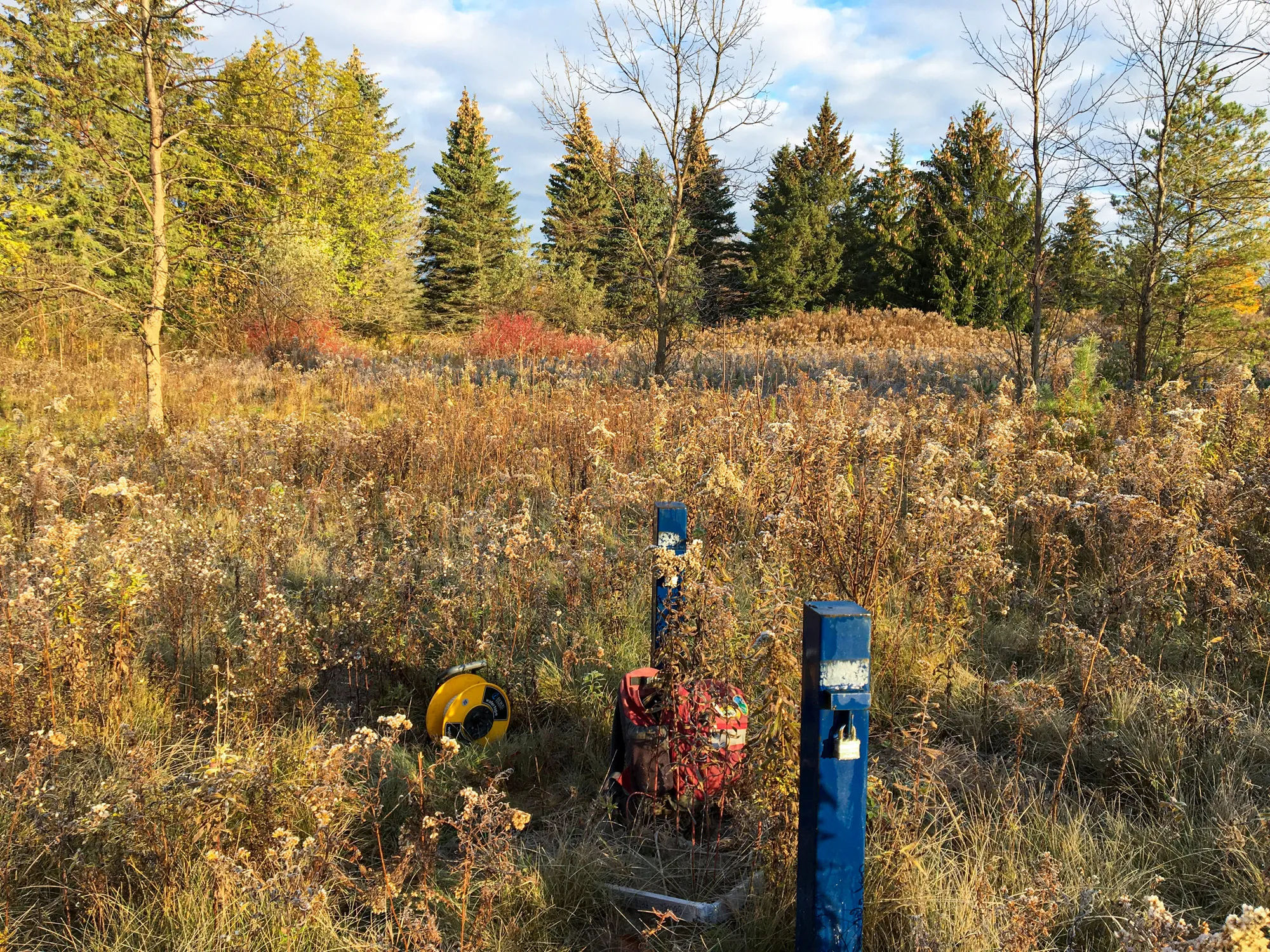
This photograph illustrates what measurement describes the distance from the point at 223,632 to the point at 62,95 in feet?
37.6

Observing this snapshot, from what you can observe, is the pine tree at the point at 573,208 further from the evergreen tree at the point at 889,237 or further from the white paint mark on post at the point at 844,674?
the white paint mark on post at the point at 844,674

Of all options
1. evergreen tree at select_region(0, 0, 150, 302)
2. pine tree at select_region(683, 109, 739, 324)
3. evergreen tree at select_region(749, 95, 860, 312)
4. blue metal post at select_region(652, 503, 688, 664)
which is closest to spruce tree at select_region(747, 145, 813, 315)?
evergreen tree at select_region(749, 95, 860, 312)

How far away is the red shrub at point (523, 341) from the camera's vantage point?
19562mm

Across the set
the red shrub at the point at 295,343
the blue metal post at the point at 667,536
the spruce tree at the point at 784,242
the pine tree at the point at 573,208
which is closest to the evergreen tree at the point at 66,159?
the red shrub at the point at 295,343

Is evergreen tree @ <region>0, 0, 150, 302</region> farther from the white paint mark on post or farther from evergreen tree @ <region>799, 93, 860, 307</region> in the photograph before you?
evergreen tree @ <region>799, 93, 860, 307</region>

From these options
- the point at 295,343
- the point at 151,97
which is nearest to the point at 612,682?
the point at 151,97

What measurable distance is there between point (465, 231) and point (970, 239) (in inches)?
820

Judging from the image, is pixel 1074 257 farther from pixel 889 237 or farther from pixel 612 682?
pixel 889 237

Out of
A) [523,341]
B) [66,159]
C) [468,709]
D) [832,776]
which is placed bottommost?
[468,709]

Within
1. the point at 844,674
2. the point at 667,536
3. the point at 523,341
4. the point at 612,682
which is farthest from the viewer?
the point at 523,341

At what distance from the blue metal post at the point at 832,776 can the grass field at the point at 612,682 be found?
329 millimetres

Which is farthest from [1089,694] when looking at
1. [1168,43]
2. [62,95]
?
[62,95]

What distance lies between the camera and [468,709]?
137 inches

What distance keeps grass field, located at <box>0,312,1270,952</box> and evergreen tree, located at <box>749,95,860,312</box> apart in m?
26.3
